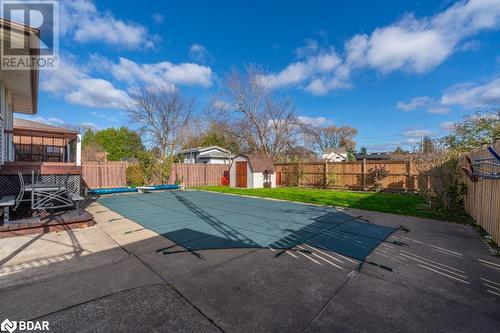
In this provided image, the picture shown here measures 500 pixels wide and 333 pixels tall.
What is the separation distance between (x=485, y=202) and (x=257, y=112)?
20.1 m

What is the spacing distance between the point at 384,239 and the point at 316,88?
74.2ft

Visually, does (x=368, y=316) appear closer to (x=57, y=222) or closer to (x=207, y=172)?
(x=57, y=222)

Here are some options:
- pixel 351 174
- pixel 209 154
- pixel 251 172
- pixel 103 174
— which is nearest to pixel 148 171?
pixel 103 174

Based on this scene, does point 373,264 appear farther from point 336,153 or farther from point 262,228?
point 336,153

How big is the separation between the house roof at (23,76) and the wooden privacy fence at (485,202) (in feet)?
31.2

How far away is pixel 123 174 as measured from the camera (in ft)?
50.9

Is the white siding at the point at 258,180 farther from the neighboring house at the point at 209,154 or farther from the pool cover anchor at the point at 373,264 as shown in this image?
the pool cover anchor at the point at 373,264

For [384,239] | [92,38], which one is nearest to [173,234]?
[384,239]

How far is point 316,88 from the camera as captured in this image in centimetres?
2503

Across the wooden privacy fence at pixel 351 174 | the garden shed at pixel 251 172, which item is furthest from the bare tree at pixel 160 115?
the wooden privacy fence at pixel 351 174

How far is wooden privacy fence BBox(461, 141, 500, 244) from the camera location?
15.5 ft

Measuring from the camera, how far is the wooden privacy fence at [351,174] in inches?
534

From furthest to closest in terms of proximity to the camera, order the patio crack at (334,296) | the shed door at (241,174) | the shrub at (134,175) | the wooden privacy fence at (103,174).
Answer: the shed door at (241,174) < the shrub at (134,175) < the wooden privacy fence at (103,174) < the patio crack at (334,296)

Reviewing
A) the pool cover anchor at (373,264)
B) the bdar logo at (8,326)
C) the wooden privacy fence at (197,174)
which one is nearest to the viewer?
the bdar logo at (8,326)
